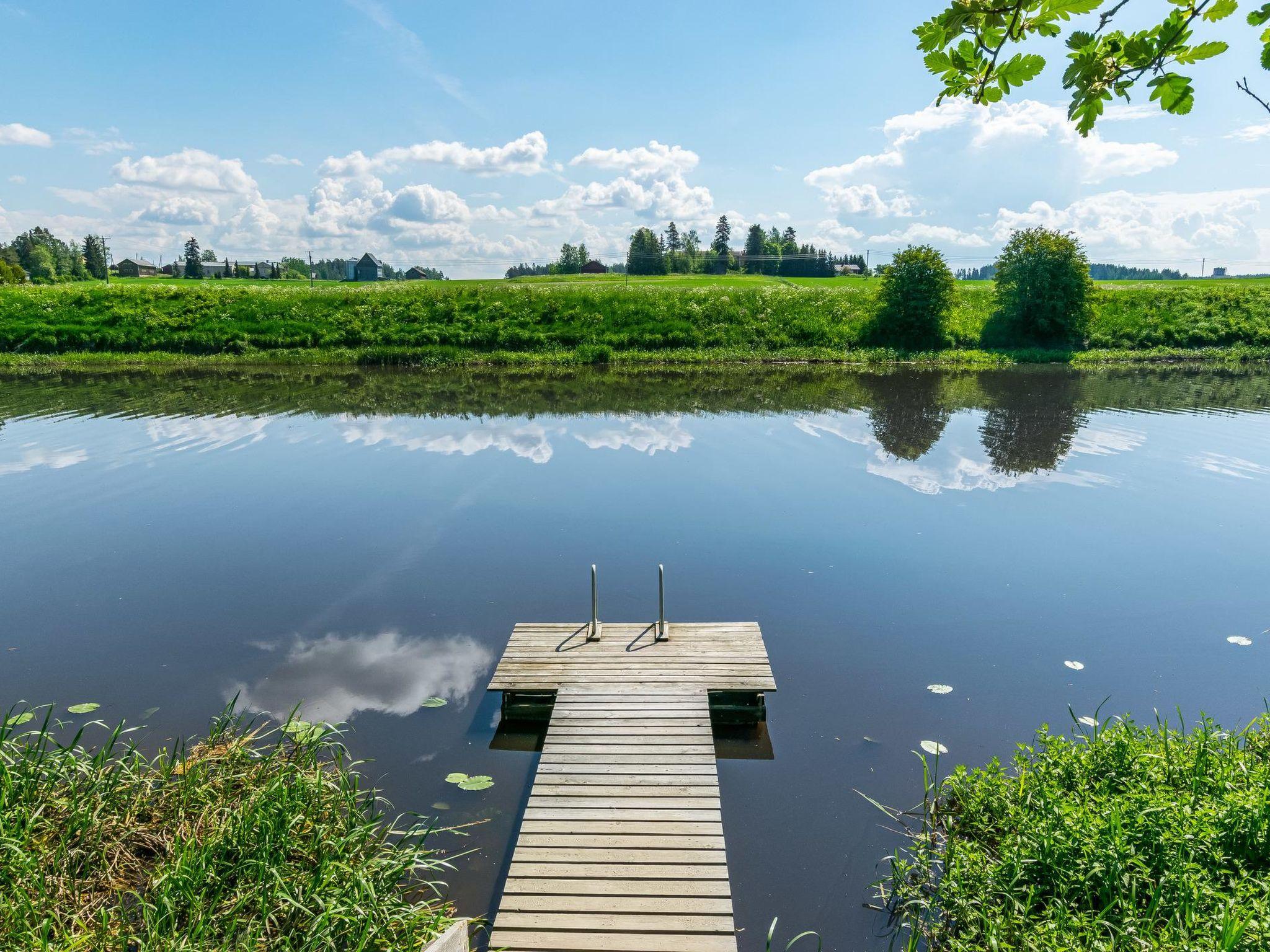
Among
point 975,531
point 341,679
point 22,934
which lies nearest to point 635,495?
point 975,531

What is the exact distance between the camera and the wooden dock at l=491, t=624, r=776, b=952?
5.14 m

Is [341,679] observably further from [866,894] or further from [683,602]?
[866,894]

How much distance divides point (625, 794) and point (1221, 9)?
251 inches

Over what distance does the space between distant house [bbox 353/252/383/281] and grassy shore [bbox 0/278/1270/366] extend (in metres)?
46.3

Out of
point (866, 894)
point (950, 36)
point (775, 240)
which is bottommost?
point (866, 894)

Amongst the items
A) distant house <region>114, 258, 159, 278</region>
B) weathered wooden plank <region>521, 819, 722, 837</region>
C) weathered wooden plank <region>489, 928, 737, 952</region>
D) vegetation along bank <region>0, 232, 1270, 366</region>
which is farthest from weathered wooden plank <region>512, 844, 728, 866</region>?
distant house <region>114, 258, 159, 278</region>

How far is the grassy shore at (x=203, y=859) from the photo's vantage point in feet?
14.8

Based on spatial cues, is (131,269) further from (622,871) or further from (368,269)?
(622,871)

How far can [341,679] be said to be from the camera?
880cm

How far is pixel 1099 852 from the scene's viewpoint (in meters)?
4.94

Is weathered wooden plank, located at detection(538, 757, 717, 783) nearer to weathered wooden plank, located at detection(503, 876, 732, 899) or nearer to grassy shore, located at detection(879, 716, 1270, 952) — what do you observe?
weathered wooden plank, located at detection(503, 876, 732, 899)

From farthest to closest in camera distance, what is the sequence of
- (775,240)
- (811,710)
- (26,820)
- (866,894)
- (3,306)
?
(775,240)
(3,306)
(811,710)
(866,894)
(26,820)

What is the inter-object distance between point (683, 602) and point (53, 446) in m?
19.5

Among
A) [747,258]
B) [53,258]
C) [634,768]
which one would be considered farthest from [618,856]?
[53,258]
